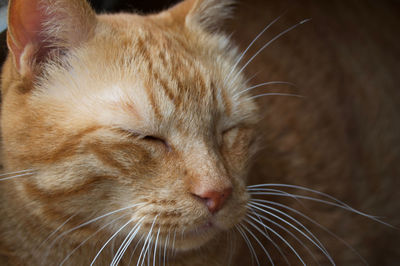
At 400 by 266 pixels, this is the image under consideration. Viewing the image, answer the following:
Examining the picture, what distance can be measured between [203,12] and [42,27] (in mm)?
581

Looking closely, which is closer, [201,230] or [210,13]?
Result: [201,230]

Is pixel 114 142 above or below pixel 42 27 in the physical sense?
below

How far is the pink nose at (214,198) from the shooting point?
4.03 ft

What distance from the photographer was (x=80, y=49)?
136 centimetres

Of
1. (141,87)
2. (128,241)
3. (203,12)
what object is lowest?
(128,241)

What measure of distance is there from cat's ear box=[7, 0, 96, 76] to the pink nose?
57 centimetres

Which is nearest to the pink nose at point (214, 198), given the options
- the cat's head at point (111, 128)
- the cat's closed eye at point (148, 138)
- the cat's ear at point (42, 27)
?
the cat's head at point (111, 128)

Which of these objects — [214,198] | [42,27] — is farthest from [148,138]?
[42,27]

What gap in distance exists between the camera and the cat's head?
1.23 meters

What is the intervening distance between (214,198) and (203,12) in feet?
2.36

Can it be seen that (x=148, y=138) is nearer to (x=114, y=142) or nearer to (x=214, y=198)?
(x=114, y=142)

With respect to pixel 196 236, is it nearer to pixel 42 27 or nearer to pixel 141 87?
pixel 141 87

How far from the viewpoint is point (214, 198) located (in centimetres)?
124

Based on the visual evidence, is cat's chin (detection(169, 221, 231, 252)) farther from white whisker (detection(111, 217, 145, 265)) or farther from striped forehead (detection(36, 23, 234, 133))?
striped forehead (detection(36, 23, 234, 133))
